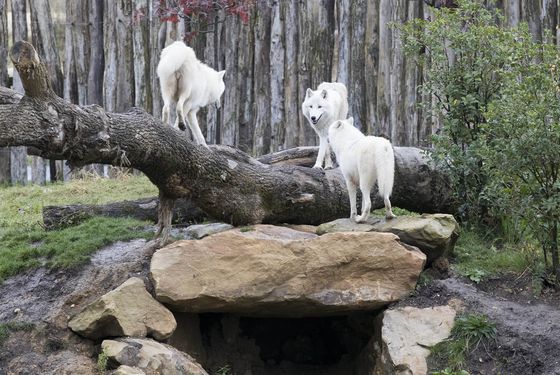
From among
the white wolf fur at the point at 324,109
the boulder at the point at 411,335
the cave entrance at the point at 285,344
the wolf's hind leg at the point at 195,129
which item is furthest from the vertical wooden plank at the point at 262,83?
the boulder at the point at 411,335

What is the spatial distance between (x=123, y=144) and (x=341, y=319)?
11.0ft

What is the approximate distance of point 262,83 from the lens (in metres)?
15.3

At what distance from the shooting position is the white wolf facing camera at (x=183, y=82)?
38.0 ft

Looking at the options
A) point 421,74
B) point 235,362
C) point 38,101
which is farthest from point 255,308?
point 421,74

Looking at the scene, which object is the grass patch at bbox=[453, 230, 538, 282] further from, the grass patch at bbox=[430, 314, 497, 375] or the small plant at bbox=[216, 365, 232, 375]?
the small plant at bbox=[216, 365, 232, 375]

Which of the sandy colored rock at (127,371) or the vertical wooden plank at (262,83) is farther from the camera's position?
the vertical wooden plank at (262,83)

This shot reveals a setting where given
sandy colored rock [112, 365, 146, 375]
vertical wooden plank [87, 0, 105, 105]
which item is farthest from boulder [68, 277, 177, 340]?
vertical wooden plank [87, 0, 105, 105]

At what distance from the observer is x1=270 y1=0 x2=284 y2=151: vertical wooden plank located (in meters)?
14.9

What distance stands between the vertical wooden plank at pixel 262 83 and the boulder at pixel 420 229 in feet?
17.8

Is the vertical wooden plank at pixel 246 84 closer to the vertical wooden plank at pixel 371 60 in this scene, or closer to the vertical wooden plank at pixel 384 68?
the vertical wooden plank at pixel 371 60

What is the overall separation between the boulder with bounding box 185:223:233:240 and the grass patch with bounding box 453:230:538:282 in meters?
2.62

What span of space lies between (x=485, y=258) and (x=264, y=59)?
6375 mm

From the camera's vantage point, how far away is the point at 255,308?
9367 millimetres

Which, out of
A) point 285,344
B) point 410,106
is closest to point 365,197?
point 285,344
